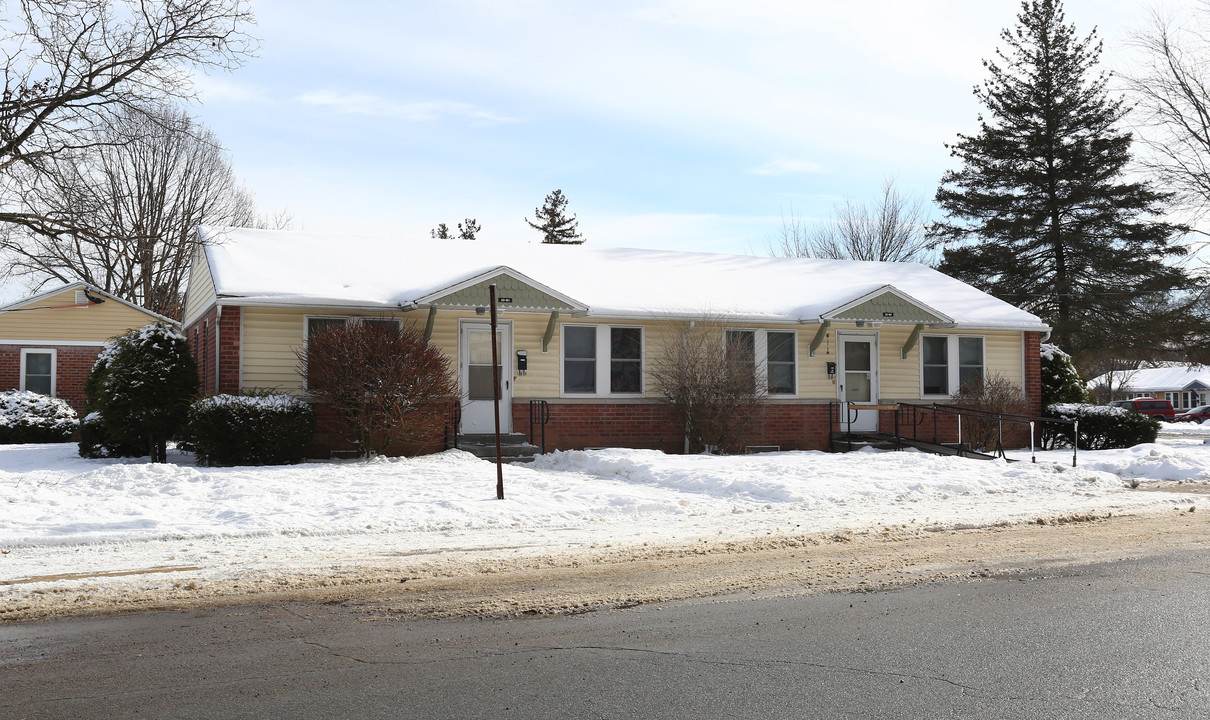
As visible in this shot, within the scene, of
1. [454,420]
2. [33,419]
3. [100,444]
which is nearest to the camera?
[454,420]

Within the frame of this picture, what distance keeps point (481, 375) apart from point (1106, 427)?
14.1 metres

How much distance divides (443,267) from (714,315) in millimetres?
5801

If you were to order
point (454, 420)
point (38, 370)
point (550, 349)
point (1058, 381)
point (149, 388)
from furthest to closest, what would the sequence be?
point (38, 370)
point (1058, 381)
point (550, 349)
point (454, 420)
point (149, 388)

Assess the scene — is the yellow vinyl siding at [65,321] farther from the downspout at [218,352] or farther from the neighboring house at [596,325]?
the downspout at [218,352]

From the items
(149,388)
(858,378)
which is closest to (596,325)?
(858,378)

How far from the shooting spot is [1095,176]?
3862 cm

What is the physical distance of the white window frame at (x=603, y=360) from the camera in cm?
1936

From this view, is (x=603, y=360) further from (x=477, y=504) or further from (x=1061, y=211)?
(x=1061, y=211)

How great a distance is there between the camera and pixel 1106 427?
22.0m

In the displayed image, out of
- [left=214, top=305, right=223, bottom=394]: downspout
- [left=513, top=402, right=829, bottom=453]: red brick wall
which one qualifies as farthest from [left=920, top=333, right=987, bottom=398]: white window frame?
[left=214, top=305, right=223, bottom=394]: downspout

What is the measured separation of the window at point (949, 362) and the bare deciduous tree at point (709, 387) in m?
4.67

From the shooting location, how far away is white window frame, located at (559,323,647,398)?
19359 millimetres

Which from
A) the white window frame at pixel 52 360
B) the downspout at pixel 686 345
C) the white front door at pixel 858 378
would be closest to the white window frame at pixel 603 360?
the downspout at pixel 686 345

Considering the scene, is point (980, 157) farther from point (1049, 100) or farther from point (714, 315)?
point (714, 315)
